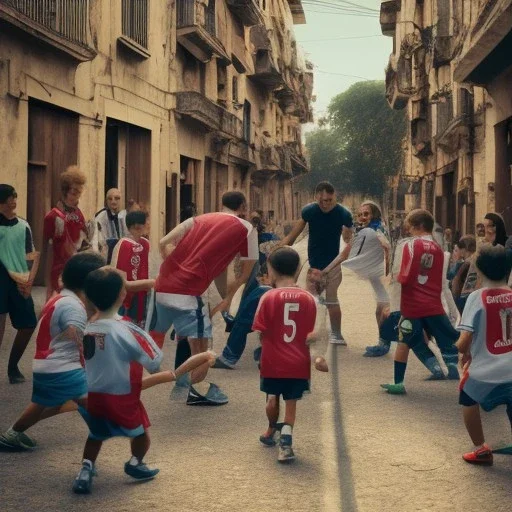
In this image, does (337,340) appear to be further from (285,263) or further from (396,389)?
(285,263)

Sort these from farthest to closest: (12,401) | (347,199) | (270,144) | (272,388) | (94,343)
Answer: (347,199), (270,144), (12,401), (272,388), (94,343)

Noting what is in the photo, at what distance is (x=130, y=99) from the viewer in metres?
19.0

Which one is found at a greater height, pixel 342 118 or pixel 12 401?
pixel 342 118

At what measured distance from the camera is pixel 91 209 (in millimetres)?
16688

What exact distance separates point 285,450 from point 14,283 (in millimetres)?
3281

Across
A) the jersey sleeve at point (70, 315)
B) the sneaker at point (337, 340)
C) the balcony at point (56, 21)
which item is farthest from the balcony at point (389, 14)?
the jersey sleeve at point (70, 315)

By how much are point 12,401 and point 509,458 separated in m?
3.40

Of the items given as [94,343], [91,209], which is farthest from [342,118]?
[94,343]

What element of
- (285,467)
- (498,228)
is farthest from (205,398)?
(498,228)

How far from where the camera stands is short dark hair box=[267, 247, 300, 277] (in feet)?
18.9

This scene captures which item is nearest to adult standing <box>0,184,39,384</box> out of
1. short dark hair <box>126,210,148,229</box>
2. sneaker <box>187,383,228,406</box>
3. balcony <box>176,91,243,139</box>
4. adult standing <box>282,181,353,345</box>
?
short dark hair <box>126,210,148,229</box>

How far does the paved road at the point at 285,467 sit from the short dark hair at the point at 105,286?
90 centimetres

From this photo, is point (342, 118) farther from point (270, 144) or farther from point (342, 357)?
point (342, 357)

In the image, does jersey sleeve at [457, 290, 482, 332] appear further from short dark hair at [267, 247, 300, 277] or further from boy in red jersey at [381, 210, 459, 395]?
boy in red jersey at [381, 210, 459, 395]
